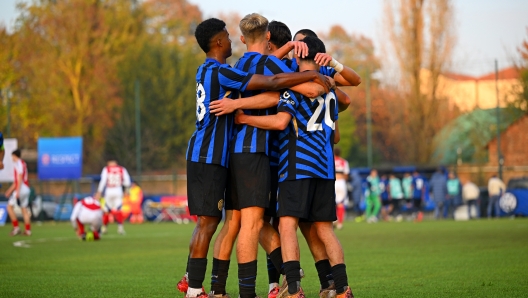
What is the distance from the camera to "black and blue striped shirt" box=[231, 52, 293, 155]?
21.2 feet

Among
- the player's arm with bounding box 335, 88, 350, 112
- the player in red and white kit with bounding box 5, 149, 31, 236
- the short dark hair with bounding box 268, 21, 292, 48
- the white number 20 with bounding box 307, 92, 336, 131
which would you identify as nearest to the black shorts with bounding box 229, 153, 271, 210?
the white number 20 with bounding box 307, 92, 336, 131

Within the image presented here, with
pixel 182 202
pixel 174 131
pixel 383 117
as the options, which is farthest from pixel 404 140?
pixel 174 131

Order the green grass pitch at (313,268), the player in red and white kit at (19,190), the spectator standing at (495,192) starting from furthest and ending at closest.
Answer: the spectator standing at (495,192) < the player in red and white kit at (19,190) < the green grass pitch at (313,268)

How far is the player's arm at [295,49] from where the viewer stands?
656 cm

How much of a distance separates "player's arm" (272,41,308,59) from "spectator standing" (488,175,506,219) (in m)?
23.2

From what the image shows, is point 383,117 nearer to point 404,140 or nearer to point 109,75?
point 404,140

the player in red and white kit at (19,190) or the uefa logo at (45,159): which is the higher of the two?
the uefa logo at (45,159)

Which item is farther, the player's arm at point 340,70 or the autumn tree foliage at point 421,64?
the autumn tree foliage at point 421,64

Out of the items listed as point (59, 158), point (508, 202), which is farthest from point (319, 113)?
point (59, 158)

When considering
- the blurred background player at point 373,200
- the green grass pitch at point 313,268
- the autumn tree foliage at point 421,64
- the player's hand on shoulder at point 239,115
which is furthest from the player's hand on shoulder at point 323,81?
the autumn tree foliage at point 421,64

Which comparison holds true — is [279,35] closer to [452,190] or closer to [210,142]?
[210,142]

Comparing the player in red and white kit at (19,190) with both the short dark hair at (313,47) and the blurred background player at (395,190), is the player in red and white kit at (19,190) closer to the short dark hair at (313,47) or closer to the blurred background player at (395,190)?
the short dark hair at (313,47)

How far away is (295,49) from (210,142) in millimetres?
1042

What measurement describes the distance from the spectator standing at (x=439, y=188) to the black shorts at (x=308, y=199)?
2363cm
